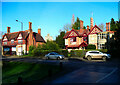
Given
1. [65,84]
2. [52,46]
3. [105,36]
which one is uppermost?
[105,36]

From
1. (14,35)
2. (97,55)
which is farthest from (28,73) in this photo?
(14,35)

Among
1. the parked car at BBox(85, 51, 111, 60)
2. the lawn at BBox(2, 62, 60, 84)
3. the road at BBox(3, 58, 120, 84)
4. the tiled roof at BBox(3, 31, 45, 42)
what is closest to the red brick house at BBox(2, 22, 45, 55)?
the tiled roof at BBox(3, 31, 45, 42)

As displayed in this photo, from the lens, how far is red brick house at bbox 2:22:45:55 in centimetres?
5000

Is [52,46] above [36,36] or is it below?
below

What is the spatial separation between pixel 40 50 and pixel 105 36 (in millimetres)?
19554

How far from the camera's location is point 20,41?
50.8 meters

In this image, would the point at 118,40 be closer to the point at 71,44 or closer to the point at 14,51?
the point at 71,44

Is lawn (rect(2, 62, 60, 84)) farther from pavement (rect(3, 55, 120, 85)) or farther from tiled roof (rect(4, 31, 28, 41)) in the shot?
tiled roof (rect(4, 31, 28, 41))

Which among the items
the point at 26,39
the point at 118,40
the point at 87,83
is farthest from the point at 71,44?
the point at 87,83

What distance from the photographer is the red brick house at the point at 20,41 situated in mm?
49997

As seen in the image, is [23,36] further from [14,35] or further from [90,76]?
[90,76]

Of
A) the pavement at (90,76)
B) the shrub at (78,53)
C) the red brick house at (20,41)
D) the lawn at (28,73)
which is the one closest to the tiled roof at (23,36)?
the red brick house at (20,41)

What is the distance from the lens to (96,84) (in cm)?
984

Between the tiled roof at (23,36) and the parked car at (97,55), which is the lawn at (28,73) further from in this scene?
the tiled roof at (23,36)
